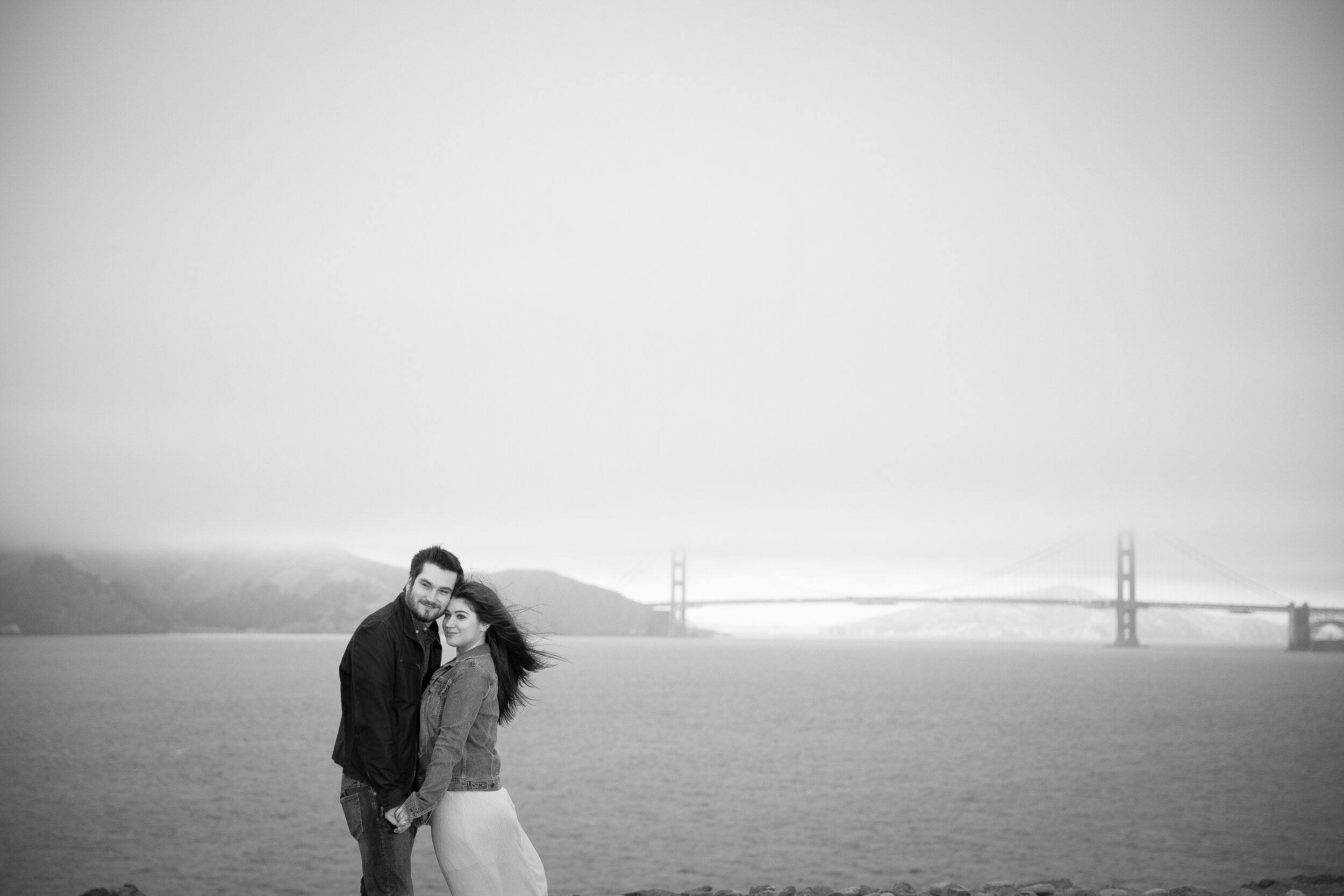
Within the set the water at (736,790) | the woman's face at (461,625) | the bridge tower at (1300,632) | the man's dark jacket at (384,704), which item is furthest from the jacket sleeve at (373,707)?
the bridge tower at (1300,632)

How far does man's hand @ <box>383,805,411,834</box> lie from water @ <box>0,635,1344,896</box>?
11317 mm

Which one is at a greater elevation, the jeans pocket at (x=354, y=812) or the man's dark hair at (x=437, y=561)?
the man's dark hair at (x=437, y=561)

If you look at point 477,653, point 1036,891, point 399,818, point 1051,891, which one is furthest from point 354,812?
point 1051,891

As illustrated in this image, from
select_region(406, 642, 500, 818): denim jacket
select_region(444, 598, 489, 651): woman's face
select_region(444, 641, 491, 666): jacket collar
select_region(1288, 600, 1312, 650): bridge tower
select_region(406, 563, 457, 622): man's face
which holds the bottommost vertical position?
select_region(1288, 600, 1312, 650): bridge tower

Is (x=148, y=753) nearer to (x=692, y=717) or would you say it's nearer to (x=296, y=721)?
(x=296, y=721)

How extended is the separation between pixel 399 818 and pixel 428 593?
0.89 meters

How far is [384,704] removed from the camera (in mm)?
4180

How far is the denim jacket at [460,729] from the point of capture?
406cm

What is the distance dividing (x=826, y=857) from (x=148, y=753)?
24.7 metres

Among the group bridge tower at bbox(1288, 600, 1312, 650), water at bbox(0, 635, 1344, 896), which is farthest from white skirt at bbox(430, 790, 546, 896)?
bridge tower at bbox(1288, 600, 1312, 650)

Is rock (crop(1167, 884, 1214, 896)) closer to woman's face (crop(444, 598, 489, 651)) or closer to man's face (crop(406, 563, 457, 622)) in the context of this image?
woman's face (crop(444, 598, 489, 651))

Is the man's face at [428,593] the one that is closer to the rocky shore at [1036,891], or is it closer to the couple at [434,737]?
the couple at [434,737]

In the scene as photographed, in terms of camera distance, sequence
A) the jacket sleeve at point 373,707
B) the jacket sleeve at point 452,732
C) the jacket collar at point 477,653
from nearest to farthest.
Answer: the jacket sleeve at point 452,732
the jacket sleeve at point 373,707
the jacket collar at point 477,653

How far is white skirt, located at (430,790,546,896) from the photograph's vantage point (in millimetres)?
4207
